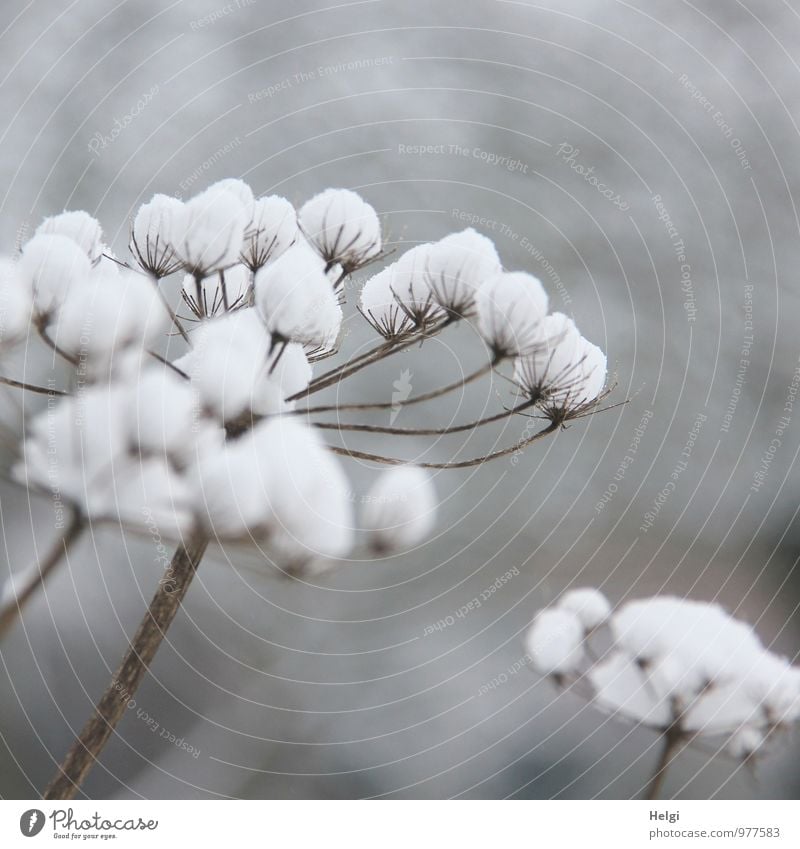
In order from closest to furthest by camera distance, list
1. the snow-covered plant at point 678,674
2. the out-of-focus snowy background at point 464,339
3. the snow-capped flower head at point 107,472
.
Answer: the snow-capped flower head at point 107,472 < the snow-covered plant at point 678,674 < the out-of-focus snowy background at point 464,339

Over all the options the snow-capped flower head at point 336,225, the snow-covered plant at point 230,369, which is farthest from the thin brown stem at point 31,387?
the snow-capped flower head at point 336,225

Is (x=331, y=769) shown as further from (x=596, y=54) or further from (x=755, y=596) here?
(x=596, y=54)

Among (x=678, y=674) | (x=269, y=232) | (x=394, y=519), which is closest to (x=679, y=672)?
(x=678, y=674)

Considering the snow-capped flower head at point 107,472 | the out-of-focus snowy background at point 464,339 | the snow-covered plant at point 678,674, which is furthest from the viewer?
the out-of-focus snowy background at point 464,339

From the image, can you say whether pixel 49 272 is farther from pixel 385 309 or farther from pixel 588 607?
pixel 588 607

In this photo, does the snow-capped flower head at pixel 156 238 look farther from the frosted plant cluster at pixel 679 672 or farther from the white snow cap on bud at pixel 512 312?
the frosted plant cluster at pixel 679 672

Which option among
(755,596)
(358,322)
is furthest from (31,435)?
(755,596)

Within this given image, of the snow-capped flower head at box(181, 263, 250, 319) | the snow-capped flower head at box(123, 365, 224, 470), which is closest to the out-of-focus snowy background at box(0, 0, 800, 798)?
the snow-capped flower head at box(181, 263, 250, 319)
